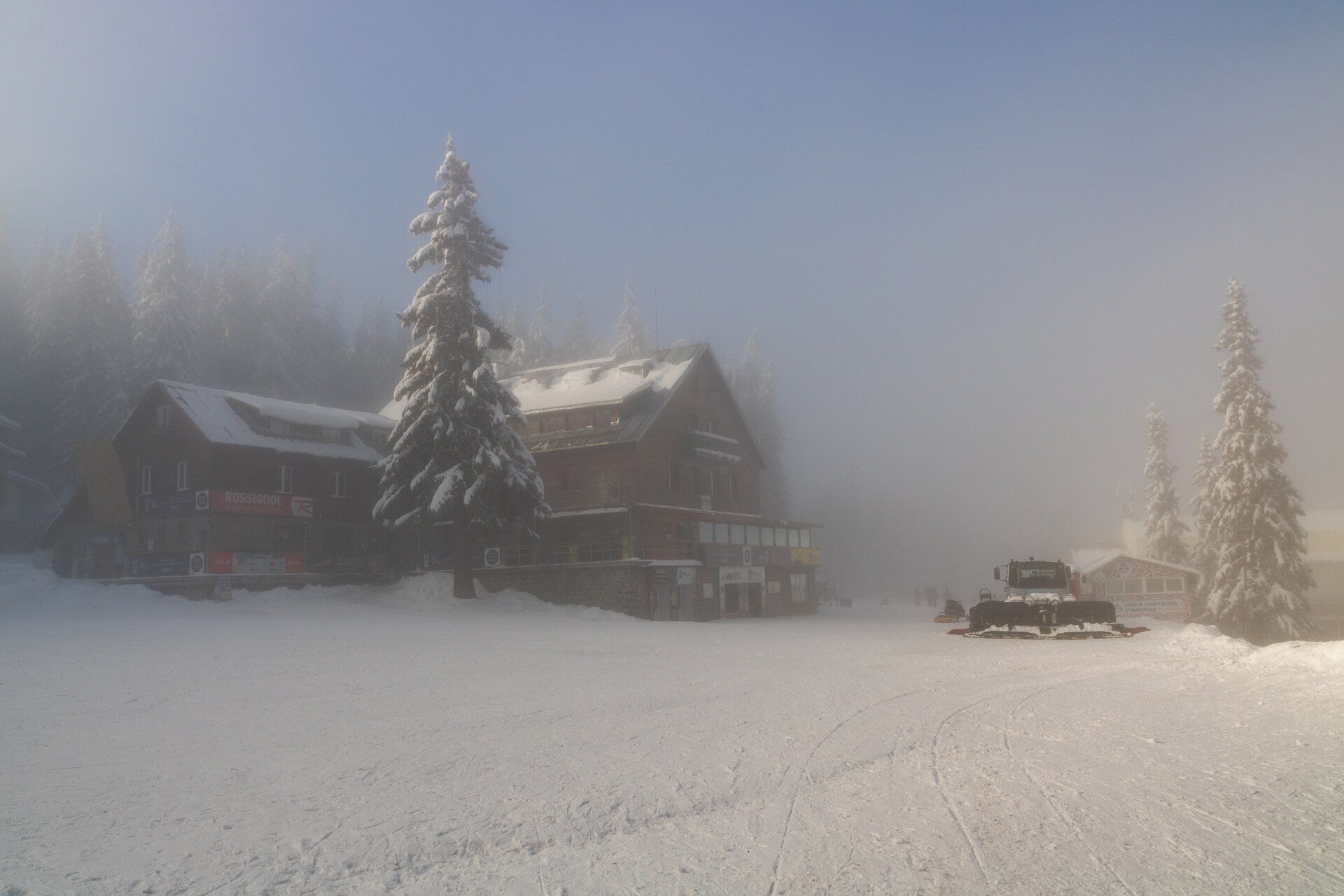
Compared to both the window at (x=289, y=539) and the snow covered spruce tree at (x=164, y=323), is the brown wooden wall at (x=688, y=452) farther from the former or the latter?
the snow covered spruce tree at (x=164, y=323)

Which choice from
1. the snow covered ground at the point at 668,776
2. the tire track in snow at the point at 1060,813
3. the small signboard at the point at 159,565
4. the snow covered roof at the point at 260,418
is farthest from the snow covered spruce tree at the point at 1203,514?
the small signboard at the point at 159,565

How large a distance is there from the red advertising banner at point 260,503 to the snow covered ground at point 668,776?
24.0m

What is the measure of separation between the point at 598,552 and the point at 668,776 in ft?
111

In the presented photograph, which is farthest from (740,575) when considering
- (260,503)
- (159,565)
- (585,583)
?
(159,565)

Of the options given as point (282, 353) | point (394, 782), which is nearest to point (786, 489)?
point (282, 353)

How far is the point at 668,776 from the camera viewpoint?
8.94 meters

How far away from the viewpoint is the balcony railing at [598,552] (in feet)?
137

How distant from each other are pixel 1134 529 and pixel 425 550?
238 ft

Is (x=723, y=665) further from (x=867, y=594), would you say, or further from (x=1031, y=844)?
(x=867, y=594)

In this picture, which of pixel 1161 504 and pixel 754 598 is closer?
pixel 754 598

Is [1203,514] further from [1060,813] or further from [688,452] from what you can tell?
[1060,813]

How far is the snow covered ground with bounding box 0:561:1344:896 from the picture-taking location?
6.29 meters

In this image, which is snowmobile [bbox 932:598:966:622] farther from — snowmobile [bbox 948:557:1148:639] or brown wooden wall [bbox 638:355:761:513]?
brown wooden wall [bbox 638:355:761:513]

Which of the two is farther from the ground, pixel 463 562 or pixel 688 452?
pixel 688 452
